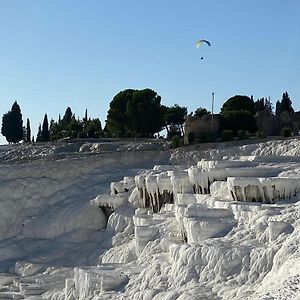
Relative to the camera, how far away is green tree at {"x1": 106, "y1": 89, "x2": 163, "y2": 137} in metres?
38.7

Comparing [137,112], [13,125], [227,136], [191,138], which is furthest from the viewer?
[13,125]

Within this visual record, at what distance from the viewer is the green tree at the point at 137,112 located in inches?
1524

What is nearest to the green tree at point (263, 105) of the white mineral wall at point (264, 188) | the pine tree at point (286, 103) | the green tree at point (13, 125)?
the pine tree at point (286, 103)

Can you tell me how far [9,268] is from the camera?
1992 cm

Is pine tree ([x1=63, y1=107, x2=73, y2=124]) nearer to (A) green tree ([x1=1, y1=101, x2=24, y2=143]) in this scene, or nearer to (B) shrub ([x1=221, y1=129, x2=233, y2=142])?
(A) green tree ([x1=1, y1=101, x2=24, y2=143])

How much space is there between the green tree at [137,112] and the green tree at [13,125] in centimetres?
840

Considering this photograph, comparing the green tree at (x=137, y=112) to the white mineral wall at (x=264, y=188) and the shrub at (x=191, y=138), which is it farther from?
the white mineral wall at (x=264, y=188)

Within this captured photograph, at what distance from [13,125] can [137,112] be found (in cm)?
1169

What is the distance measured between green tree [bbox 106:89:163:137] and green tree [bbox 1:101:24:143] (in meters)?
8.40

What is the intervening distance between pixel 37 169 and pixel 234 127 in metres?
11.7

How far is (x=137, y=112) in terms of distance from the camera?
39.1 metres

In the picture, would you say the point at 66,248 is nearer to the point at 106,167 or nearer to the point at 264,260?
the point at 106,167

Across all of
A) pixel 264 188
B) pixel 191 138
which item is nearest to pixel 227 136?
pixel 191 138

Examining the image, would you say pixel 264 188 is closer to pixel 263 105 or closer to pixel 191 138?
pixel 191 138
